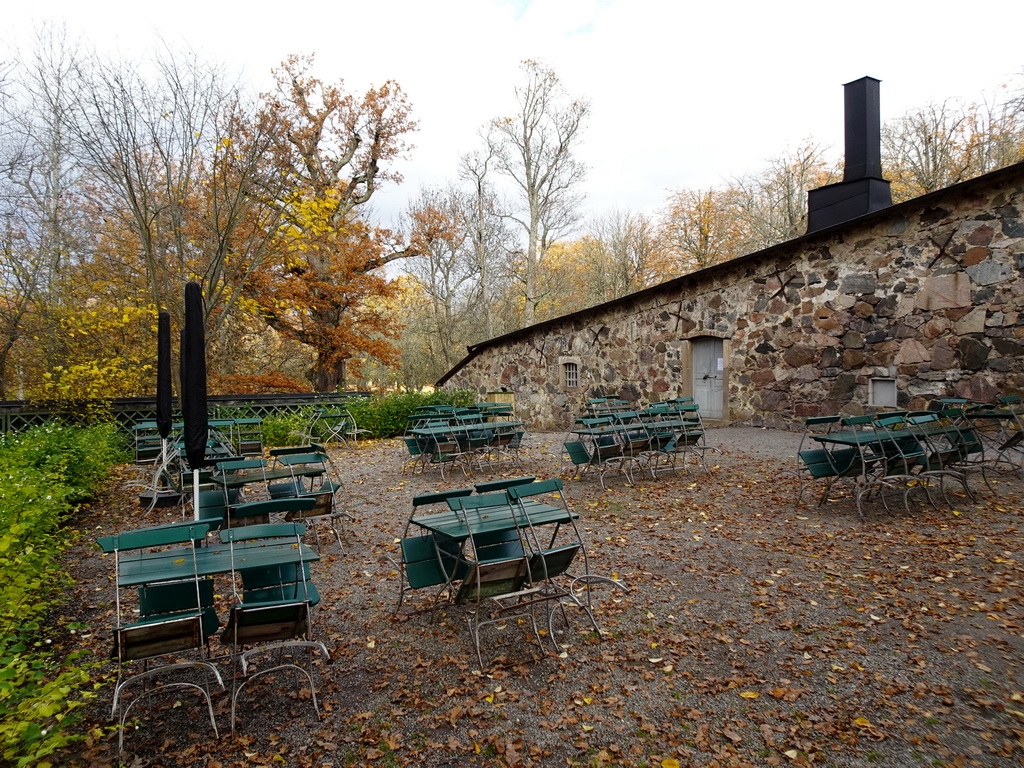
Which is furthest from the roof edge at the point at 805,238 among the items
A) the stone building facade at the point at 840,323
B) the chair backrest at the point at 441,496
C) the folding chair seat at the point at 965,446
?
the chair backrest at the point at 441,496

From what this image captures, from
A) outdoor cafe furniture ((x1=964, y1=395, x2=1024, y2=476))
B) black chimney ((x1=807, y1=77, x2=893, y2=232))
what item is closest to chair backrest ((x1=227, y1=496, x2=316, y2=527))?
outdoor cafe furniture ((x1=964, y1=395, x2=1024, y2=476))

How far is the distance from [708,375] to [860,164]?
568cm

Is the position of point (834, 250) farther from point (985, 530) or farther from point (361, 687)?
point (361, 687)

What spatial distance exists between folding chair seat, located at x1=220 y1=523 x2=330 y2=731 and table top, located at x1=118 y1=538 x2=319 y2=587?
0.06 metres

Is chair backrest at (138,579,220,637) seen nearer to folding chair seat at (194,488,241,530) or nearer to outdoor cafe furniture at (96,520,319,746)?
outdoor cafe furniture at (96,520,319,746)

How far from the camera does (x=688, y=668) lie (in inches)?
141

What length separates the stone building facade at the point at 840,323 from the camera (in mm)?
10258

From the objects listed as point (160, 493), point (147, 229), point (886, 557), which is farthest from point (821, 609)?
point (147, 229)

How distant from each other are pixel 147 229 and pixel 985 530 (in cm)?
1320

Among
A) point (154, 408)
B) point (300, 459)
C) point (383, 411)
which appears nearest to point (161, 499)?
point (300, 459)

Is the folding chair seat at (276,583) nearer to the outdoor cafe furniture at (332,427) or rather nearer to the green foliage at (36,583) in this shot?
the green foliage at (36,583)

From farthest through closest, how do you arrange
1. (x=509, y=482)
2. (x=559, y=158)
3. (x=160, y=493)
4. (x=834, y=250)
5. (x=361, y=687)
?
(x=559, y=158) < (x=834, y=250) < (x=160, y=493) < (x=509, y=482) < (x=361, y=687)

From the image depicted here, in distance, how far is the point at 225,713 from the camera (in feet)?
10.5

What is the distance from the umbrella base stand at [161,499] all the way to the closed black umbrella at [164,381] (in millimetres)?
984
